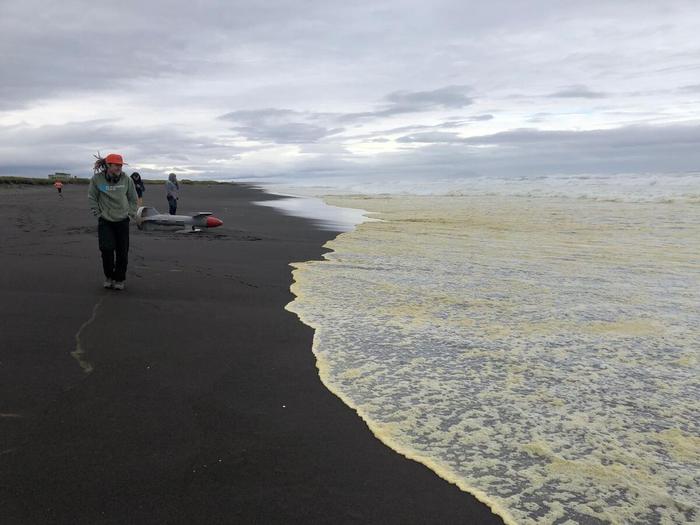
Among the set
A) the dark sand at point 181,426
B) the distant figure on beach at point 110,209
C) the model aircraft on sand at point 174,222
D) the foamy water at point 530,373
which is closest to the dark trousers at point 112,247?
the distant figure on beach at point 110,209

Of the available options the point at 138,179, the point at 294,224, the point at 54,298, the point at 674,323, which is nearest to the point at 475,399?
the point at 674,323

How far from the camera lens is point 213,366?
14.3ft

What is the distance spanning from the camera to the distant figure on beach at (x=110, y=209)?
6930mm

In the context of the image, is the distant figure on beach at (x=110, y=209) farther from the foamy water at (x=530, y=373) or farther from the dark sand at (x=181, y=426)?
the foamy water at (x=530, y=373)

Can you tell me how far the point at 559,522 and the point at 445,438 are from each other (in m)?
0.91

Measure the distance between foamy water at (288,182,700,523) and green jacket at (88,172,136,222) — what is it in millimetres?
2776

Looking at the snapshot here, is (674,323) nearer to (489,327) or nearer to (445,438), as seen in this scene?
(489,327)

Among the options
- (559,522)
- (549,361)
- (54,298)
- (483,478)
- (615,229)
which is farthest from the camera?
(615,229)

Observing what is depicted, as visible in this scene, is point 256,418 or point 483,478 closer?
point 483,478

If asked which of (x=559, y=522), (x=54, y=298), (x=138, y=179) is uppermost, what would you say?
(x=138, y=179)

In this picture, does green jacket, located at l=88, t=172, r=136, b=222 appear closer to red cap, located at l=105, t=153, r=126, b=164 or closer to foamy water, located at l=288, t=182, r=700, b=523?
red cap, located at l=105, t=153, r=126, b=164

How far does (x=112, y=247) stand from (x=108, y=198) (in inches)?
26.6

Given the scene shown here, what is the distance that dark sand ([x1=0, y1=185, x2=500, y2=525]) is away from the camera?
100.0 inches

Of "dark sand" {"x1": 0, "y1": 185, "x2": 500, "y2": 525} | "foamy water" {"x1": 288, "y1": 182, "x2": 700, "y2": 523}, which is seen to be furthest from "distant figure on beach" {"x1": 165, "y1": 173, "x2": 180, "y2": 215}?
"dark sand" {"x1": 0, "y1": 185, "x2": 500, "y2": 525}
